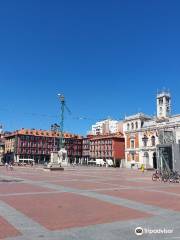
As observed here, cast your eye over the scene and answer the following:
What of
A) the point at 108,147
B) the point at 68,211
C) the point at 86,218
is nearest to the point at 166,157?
the point at 68,211

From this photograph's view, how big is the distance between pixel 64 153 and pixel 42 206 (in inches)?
2302

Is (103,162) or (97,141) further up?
(97,141)

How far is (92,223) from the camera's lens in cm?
960

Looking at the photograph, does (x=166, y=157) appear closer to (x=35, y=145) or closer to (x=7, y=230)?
(x=7, y=230)

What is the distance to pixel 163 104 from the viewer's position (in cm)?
9462

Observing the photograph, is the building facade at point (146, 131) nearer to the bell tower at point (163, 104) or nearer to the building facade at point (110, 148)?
the bell tower at point (163, 104)

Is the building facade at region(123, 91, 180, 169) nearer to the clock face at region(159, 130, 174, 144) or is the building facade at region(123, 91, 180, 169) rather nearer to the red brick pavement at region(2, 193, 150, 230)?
the clock face at region(159, 130, 174, 144)

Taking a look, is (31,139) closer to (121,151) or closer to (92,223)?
(121,151)

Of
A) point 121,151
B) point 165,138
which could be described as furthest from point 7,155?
point 165,138

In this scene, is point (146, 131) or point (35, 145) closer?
point (146, 131)

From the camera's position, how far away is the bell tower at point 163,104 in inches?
3703

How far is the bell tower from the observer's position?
94062 millimetres

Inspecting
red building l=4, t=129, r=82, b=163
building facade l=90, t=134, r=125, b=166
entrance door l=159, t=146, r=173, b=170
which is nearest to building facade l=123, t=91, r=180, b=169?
building facade l=90, t=134, r=125, b=166

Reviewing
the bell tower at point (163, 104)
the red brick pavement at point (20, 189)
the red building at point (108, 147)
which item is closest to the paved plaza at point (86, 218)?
the red brick pavement at point (20, 189)
